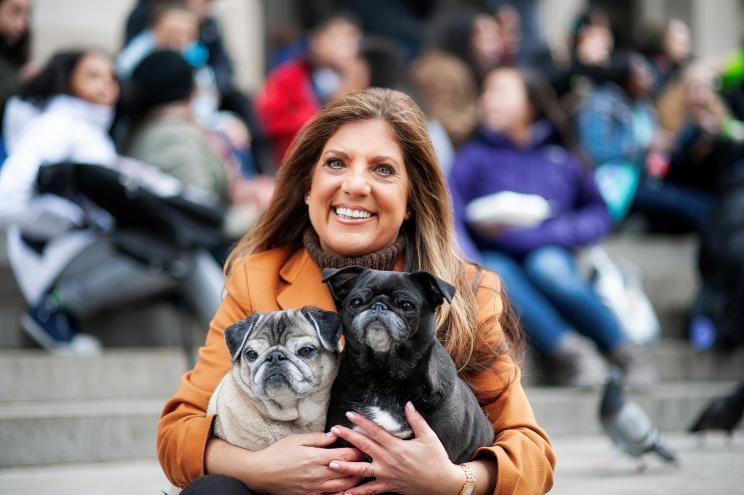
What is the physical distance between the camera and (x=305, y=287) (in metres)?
3.54

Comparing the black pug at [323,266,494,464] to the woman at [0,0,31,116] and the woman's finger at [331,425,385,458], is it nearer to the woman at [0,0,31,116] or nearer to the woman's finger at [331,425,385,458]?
the woman's finger at [331,425,385,458]

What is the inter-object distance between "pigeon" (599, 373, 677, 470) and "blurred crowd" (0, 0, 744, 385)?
1.18 meters

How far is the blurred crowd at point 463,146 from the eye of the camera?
6371 millimetres

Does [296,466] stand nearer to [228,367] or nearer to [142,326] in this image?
[228,367]

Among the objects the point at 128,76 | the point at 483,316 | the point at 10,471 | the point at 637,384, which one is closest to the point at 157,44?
the point at 128,76

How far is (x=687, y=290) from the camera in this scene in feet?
28.7

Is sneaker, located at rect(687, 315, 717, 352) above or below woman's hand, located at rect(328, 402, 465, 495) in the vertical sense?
below

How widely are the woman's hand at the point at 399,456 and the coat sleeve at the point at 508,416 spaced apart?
231 millimetres

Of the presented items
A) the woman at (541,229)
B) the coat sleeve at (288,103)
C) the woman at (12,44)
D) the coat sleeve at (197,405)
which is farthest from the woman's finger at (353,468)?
the coat sleeve at (288,103)

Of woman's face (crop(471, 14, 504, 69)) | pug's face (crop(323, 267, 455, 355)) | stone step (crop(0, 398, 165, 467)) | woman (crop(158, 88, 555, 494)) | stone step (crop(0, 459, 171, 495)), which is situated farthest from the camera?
woman's face (crop(471, 14, 504, 69))

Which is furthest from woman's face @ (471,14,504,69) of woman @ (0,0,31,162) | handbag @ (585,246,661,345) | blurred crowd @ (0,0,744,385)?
woman @ (0,0,31,162)

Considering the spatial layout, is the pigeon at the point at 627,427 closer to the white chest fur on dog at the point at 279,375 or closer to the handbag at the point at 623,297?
the handbag at the point at 623,297

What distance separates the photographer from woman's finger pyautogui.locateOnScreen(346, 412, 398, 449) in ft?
10.0

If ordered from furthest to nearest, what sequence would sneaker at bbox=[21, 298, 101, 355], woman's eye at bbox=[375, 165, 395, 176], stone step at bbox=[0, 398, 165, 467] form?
sneaker at bbox=[21, 298, 101, 355], stone step at bbox=[0, 398, 165, 467], woman's eye at bbox=[375, 165, 395, 176]
